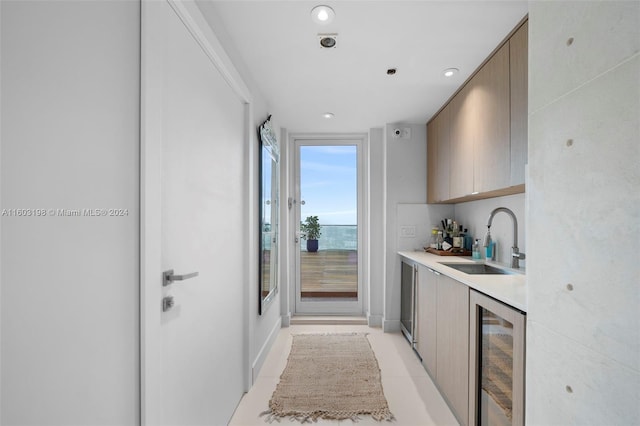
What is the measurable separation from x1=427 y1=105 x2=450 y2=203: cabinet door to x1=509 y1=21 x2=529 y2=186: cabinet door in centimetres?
113

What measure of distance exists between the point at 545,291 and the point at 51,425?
1355 mm

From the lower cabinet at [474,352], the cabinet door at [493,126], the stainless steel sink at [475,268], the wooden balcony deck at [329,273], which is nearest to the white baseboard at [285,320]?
the wooden balcony deck at [329,273]

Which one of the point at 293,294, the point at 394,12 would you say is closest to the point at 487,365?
the point at 394,12

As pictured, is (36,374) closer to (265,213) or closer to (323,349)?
(265,213)

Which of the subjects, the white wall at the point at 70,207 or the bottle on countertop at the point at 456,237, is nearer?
the white wall at the point at 70,207

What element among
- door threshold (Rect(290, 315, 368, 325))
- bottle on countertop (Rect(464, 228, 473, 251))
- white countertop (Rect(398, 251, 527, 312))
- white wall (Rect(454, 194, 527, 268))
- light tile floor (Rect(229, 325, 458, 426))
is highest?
white wall (Rect(454, 194, 527, 268))

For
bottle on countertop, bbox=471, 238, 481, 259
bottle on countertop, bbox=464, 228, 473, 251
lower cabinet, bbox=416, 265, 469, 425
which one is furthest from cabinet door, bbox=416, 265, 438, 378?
bottle on countertop, bbox=464, 228, 473, 251

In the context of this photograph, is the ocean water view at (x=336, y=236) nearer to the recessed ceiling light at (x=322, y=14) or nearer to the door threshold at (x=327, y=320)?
the door threshold at (x=327, y=320)

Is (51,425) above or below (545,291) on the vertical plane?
below

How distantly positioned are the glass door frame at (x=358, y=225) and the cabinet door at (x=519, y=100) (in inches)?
89.7

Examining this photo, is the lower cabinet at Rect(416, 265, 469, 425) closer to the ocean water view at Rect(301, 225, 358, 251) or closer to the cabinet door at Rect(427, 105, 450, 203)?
the cabinet door at Rect(427, 105, 450, 203)

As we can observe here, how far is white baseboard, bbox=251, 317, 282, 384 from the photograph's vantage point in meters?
2.41

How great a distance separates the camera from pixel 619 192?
69 centimetres

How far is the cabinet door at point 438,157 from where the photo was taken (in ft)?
9.82
